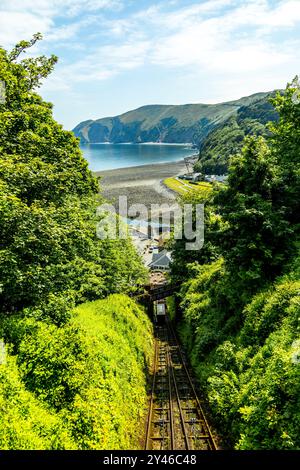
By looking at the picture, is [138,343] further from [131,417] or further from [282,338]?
[282,338]

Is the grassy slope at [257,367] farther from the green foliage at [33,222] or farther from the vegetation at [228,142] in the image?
the vegetation at [228,142]

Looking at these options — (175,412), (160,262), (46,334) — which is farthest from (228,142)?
(46,334)

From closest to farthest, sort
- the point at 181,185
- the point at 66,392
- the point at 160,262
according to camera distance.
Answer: the point at 66,392 → the point at 160,262 → the point at 181,185

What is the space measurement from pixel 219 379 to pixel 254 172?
11.6 metres

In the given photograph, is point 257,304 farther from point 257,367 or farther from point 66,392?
point 66,392

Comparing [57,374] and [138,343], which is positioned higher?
[57,374]

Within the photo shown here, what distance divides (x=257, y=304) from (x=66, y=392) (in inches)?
401

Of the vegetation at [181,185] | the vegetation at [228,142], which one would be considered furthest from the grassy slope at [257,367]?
the vegetation at [228,142]

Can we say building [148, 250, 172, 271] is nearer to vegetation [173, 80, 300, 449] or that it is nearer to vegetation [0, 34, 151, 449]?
vegetation [173, 80, 300, 449]

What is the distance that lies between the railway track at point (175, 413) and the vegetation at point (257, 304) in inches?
36.5

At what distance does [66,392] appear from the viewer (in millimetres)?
10789

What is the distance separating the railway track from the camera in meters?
14.0

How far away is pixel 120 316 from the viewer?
19812 mm

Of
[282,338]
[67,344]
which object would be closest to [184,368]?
[282,338]
